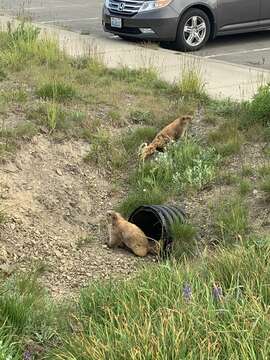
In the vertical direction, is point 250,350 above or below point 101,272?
above

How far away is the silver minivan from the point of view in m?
12.3

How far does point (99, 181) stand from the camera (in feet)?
23.0

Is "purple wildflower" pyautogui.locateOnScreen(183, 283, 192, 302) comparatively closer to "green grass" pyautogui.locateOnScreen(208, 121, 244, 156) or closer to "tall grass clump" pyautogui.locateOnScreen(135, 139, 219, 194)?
"tall grass clump" pyautogui.locateOnScreen(135, 139, 219, 194)

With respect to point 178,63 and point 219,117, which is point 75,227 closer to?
point 219,117

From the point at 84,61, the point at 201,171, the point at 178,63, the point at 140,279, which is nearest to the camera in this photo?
the point at 140,279

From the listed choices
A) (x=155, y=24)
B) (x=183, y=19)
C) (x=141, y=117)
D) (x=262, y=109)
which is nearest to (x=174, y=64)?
(x=155, y=24)

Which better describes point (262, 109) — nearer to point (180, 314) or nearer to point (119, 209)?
point (119, 209)

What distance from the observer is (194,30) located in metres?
12.6

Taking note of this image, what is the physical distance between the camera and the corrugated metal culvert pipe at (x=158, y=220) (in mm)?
5689

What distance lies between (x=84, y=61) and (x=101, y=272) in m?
5.36

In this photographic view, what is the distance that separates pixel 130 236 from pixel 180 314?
7.33ft

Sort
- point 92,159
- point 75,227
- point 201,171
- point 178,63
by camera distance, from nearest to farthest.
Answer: point 75,227, point 201,171, point 92,159, point 178,63

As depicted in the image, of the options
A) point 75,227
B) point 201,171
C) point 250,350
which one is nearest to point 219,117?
point 201,171

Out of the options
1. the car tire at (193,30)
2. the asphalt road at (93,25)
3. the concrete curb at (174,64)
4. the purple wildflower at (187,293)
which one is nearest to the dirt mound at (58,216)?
the purple wildflower at (187,293)
